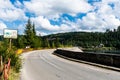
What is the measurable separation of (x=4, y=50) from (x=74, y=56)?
19088mm

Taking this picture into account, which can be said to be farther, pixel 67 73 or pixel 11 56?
pixel 11 56

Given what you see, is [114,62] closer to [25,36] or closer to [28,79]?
[28,79]

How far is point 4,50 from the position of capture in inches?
726

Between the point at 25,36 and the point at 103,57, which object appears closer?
the point at 103,57

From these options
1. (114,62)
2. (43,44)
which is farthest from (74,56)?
(43,44)

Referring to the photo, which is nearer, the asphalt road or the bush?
the asphalt road

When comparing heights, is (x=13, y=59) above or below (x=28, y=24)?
below

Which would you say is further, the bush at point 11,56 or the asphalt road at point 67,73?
the bush at point 11,56

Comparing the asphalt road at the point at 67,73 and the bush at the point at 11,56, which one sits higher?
the bush at the point at 11,56

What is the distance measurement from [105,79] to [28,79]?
417cm

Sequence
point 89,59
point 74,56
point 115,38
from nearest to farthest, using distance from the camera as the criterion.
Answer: point 89,59
point 74,56
point 115,38

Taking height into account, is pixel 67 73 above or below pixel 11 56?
below

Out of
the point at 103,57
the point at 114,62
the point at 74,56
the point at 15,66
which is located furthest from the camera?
the point at 74,56

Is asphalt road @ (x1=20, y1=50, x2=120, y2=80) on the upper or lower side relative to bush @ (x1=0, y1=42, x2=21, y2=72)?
lower
